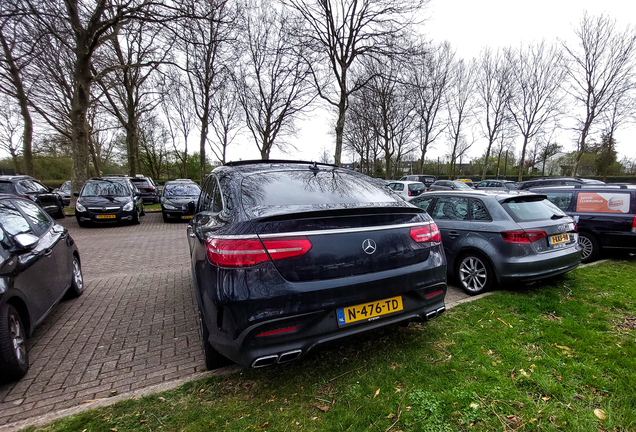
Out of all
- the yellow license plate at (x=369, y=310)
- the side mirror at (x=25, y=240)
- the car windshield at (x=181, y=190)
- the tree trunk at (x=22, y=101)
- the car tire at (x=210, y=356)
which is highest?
the tree trunk at (x=22, y=101)

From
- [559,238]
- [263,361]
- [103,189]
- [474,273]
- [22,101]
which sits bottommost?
[474,273]

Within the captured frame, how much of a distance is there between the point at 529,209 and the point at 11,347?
19.1ft

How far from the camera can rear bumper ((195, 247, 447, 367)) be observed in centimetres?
194

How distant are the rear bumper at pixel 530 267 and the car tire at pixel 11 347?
16.6 feet

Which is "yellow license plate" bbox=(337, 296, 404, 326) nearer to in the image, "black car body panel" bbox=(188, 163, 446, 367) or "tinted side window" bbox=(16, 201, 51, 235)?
"black car body panel" bbox=(188, 163, 446, 367)

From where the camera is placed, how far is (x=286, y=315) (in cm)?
197

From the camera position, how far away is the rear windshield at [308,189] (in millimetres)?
2389

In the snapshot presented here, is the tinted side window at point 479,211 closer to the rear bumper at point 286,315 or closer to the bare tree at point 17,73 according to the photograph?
the rear bumper at point 286,315

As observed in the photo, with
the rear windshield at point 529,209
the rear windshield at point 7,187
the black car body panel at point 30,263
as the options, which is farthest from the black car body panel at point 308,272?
the rear windshield at point 7,187

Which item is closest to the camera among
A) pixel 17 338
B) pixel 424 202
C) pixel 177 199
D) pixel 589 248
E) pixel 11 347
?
pixel 11 347

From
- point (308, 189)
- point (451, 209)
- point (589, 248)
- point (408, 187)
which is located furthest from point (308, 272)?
point (408, 187)

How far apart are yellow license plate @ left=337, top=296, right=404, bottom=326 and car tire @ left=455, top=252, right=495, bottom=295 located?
2.42 meters

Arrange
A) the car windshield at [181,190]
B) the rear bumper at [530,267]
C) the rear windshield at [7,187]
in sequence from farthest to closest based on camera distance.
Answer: the car windshield at [181,190] → the rear windshield at [7,187] → the rear bumper at [530,267]

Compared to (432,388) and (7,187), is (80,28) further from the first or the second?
(432,388)
